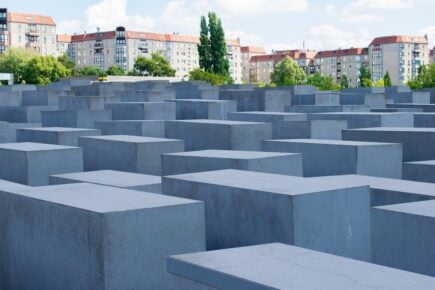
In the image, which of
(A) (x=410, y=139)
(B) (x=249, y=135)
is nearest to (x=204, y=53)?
(B) (x=249, y=135)

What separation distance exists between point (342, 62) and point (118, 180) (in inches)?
5515

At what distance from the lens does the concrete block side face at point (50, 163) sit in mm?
11344

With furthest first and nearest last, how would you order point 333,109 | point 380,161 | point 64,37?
point 64,37
point 333,109
point 380,161

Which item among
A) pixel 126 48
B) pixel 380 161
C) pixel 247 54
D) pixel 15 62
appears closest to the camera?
pixel 380 161

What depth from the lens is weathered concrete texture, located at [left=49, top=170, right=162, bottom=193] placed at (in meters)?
8.69

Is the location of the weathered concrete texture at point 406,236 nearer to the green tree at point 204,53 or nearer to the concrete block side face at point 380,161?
the concrete block side face at point 380,161

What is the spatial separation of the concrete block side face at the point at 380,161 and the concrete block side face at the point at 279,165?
3.72 feet

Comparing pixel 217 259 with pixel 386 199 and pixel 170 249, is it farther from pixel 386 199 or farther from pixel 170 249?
pixel 386 199

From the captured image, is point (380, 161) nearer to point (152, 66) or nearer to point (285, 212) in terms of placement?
point (285, 212)

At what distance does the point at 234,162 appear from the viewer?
9.55 metres

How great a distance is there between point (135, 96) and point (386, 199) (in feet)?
53.5

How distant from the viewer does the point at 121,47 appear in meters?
125

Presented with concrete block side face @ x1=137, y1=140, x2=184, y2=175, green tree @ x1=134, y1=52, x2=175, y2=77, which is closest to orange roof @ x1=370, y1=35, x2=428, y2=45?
green tree @ x1=134, y1=52, x2=175, y2=77

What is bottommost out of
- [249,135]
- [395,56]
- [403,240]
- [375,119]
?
[403,240]
